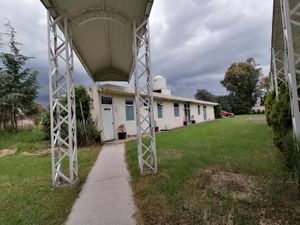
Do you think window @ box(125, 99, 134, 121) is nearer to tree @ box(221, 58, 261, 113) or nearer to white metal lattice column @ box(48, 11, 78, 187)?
white metal lattice column @ box(48, 11, 78, 187)

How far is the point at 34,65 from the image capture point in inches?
693

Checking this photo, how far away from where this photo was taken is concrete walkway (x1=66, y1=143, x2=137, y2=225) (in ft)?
11.9

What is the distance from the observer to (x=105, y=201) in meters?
4.40

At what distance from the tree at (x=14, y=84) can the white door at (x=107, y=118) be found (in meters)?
6.45

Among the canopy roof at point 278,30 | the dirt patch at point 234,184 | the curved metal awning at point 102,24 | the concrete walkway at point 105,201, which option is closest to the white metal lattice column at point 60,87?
the curved metal awning at point 102,24

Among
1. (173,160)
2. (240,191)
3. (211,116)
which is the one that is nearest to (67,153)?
(173,160)

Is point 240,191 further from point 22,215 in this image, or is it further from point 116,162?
point 116,162

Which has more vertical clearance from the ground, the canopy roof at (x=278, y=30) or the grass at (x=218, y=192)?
the canopy roof at (x=278, y=30)

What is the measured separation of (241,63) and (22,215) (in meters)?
52.6

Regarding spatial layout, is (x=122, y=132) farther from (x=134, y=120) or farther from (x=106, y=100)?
(x=106, y=100)

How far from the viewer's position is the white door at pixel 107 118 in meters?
13.1

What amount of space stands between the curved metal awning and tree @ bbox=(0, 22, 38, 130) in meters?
8.79

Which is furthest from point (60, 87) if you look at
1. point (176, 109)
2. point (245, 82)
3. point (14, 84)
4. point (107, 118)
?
point (245, 82)

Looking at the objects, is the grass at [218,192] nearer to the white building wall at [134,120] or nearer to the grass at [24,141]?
the white building wall at [134,120]
